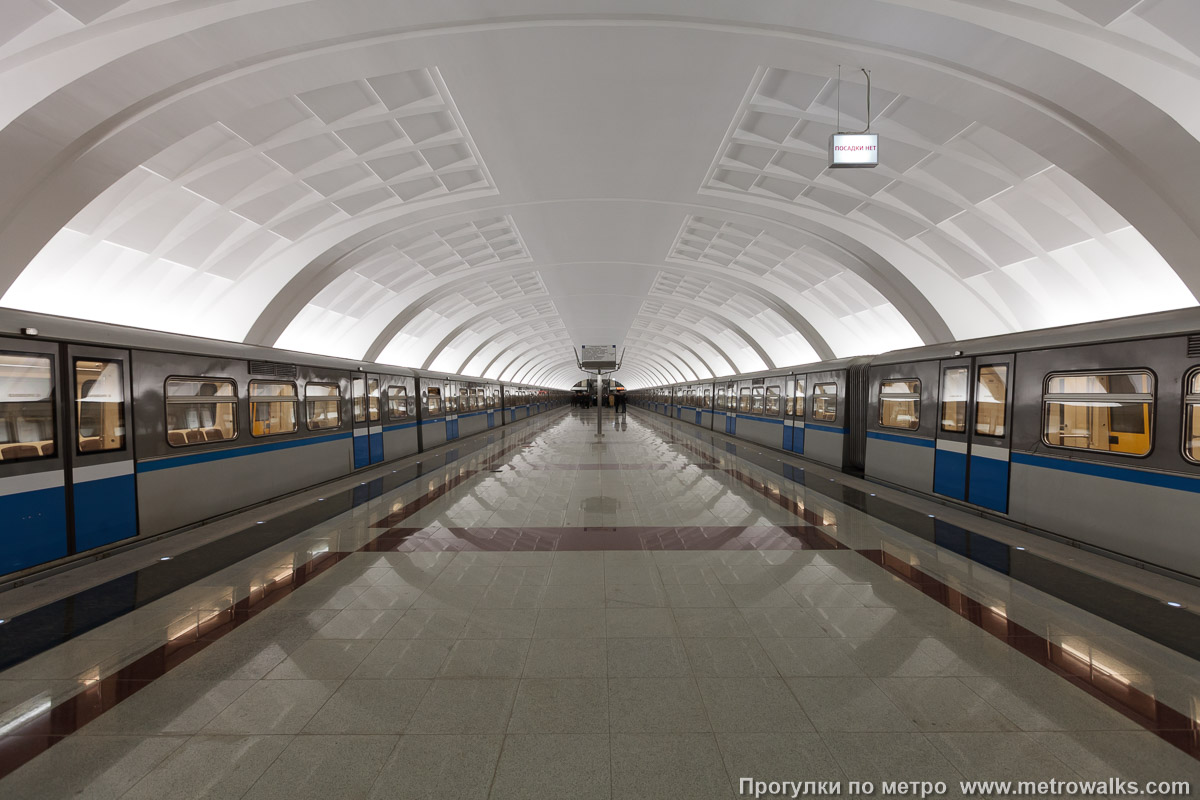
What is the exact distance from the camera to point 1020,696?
10.0 ft

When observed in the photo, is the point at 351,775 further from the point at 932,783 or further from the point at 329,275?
the point at 329,275

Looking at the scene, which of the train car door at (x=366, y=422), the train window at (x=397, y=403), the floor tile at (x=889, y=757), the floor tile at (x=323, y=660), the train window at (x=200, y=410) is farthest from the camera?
the train window at (x=397, y=403)

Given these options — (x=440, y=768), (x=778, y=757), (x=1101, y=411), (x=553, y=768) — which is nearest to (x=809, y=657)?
(x=778, y=757)

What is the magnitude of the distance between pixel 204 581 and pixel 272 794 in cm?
361

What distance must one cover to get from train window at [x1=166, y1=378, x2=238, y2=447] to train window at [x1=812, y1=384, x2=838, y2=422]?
12.5 m

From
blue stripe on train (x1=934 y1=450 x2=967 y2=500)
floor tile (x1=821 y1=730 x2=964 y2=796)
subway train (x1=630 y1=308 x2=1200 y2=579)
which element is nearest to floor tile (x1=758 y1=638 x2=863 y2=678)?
floor tile (x1=821 y1=730 x2=964 y2=796)

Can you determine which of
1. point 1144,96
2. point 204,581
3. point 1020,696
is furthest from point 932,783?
point 1144,96

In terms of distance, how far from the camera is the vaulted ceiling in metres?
4.96

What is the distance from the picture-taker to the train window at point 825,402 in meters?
12.4

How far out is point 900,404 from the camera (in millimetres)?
9602

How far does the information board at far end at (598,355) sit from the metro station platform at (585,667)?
86.8ft

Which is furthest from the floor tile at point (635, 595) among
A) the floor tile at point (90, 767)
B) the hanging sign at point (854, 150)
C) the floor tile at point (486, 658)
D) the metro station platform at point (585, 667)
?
the hanging sign at point (854, 150)

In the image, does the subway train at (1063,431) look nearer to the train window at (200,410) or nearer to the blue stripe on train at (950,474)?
the blue stripe on train at (950,474)

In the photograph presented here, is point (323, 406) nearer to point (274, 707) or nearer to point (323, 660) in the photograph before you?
point (323, 660)
